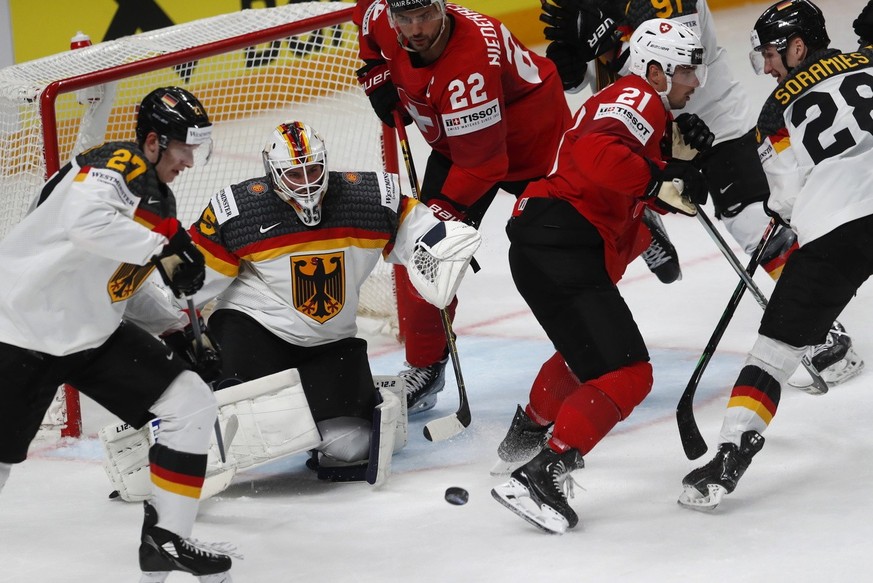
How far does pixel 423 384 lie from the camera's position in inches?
160

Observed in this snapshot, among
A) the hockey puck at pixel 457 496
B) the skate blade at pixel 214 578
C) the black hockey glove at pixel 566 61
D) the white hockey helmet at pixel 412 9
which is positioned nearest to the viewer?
the skate blade at pixel 214 578

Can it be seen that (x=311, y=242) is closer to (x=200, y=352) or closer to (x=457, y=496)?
(x=200, y=352)

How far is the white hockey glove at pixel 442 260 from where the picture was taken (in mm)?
3352

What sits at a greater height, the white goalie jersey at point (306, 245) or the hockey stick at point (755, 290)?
the white goalie jersey at point (306, 245)

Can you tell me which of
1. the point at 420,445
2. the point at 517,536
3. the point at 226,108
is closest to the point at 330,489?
the point at 420,445

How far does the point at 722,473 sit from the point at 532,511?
46 cm

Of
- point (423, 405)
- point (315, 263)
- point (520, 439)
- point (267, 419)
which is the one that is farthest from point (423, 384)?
point (267, 419)

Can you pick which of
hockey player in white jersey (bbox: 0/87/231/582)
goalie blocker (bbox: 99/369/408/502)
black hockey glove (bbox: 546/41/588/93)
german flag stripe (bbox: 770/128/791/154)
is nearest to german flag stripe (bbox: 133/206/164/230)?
hockey player in white jersey (bbox: 0/87/231/582)

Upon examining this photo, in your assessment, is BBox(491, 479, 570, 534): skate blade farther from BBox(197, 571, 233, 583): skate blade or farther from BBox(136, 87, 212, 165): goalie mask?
BBox(136, 87, 212, 165): goalie mask

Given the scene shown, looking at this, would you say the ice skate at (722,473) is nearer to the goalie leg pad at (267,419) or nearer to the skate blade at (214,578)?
the goalie leg pad at (267,419)

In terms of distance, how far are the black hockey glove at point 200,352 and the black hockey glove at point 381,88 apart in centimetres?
142

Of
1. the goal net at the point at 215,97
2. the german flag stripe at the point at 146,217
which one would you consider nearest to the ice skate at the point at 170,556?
the german flag stripe at the point at 146,217

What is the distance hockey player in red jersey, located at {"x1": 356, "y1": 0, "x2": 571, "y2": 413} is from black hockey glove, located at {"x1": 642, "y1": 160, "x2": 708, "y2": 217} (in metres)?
0.58

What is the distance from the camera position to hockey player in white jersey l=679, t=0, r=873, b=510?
9.84 ft
